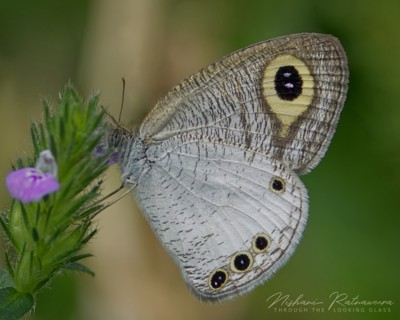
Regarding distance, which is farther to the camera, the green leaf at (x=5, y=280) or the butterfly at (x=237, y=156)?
the butterfly at (x=237, y=156)

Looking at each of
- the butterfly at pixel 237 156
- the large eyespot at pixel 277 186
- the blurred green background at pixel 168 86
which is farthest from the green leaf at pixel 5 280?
the blurred green background at pixel 168 86

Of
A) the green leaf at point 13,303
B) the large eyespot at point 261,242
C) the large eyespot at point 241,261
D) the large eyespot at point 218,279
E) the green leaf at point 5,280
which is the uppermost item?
the green leaf at point 5,280

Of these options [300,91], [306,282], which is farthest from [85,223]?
[306,282]

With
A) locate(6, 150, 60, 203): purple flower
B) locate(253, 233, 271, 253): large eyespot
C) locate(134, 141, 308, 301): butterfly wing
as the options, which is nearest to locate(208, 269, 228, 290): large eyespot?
locate(134, 141, 308, 301): butterfly wing

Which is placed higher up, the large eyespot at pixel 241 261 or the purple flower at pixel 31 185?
the purple flower at pixel 31 185

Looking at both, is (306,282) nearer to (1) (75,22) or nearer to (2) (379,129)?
(2) (379,129)

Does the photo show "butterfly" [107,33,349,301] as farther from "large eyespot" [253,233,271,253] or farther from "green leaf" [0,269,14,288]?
"green leaf" [0,269,14,288]

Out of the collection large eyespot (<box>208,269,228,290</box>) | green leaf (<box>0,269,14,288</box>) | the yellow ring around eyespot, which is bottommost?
large eyespot (<box>208,269,228,290</box>)

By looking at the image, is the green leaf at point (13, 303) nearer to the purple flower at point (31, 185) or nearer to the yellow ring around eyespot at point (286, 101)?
the purple flower at point (31, 185)

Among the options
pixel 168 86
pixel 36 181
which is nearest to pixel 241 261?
pixel 36 181

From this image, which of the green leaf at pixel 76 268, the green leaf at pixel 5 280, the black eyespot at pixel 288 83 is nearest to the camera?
the green leaf at pixel 76 268
